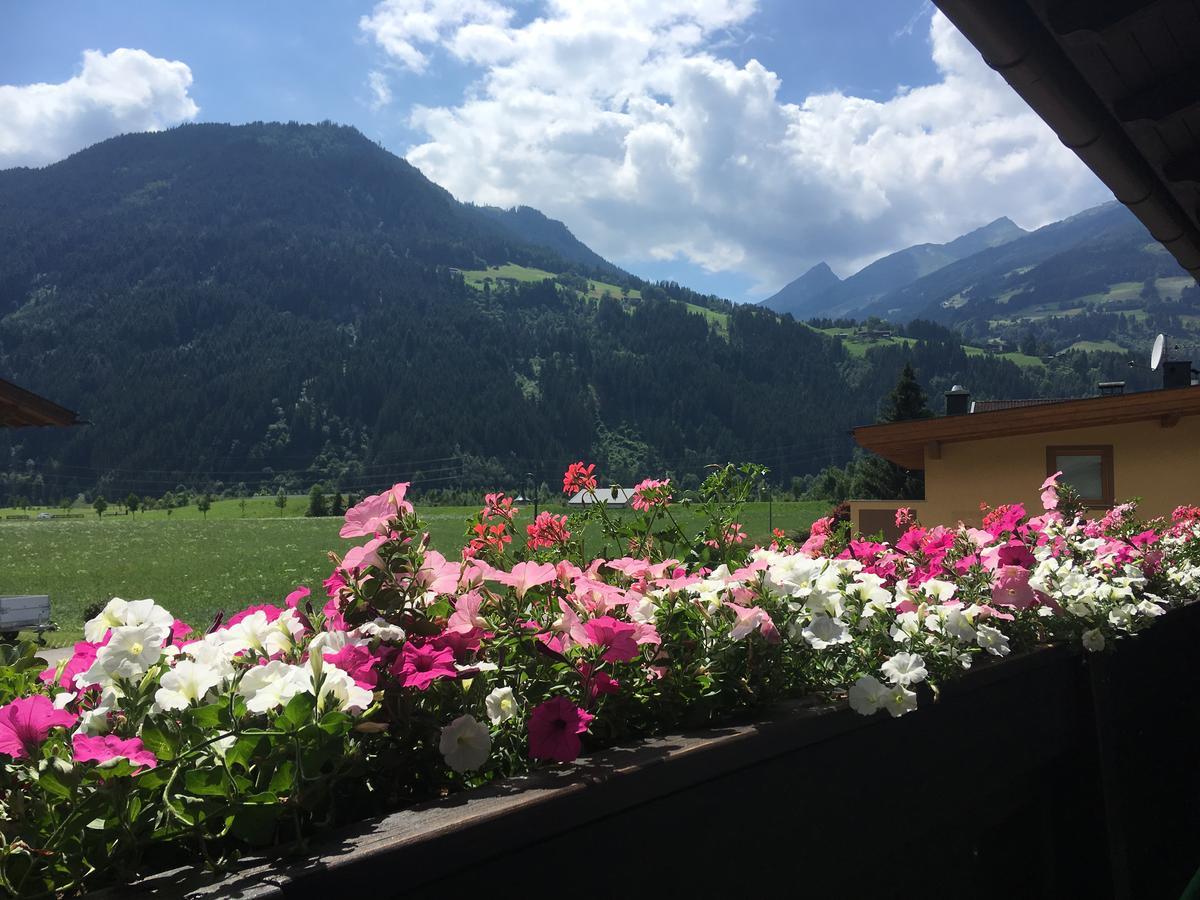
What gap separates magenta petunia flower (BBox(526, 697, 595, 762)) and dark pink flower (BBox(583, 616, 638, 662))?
0.09 meters

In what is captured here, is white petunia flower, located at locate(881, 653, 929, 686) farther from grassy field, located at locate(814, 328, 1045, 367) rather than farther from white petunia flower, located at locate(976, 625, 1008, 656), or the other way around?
grassy field, located at locate(814, 328, 1045, 367)

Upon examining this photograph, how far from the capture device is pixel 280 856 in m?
0.67

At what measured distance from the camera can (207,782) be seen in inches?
25.5

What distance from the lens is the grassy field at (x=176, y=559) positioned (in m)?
34.4

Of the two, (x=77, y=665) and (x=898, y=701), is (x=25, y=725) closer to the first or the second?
(x=77, y=665)

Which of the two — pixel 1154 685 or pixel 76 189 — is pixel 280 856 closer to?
pixel 1154 685

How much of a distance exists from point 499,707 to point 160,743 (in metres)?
0.36

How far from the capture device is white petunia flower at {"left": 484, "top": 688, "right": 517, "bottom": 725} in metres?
0.91

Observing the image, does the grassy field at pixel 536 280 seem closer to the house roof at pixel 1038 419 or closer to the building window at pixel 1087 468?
the house roof at pixel 1038 419

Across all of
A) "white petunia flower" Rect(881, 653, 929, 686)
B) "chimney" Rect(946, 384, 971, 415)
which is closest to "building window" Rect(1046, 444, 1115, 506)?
"chimney" Rect(946, 384, 971, 415)

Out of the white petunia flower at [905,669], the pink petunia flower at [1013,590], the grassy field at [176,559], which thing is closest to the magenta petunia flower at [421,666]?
the white petunia flower at [905,669]

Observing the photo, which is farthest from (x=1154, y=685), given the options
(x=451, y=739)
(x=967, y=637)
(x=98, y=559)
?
(x=98, y=559)

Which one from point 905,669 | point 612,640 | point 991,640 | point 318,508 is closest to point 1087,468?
point 991,640

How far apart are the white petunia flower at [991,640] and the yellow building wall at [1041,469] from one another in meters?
9.99
